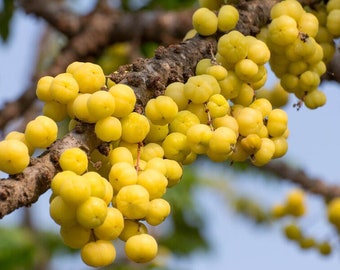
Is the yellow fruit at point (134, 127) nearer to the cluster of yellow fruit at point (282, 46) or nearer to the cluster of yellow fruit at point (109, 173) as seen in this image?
the cluster of yellow fruit at point (109, 173)

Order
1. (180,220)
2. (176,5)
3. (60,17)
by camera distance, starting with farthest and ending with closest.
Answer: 1. (180,220)
2. (176,5)
3. (60,17)

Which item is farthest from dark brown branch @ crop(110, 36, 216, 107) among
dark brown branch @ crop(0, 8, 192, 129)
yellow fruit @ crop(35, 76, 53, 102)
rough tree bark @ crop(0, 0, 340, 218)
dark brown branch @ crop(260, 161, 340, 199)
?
dark brown branch @ crop(260, 161, 340, 199)

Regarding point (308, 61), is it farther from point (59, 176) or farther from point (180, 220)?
point (180, 220)

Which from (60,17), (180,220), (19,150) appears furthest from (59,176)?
(180,220)

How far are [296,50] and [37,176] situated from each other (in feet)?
1.92

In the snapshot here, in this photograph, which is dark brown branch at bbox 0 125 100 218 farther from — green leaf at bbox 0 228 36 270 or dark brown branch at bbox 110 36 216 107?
green leaf at bbox 0 228 36 270

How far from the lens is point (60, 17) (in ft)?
7.92

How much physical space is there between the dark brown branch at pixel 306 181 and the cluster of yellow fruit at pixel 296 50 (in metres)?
1.16

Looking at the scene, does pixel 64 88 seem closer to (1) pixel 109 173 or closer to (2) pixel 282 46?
(1) pixel 109 173

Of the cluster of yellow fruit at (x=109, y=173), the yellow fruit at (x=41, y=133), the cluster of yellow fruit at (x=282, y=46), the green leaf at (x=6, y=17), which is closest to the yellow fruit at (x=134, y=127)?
the cluster of yellow fruit at (x=109, y=173)

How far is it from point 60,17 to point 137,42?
1.03 feet

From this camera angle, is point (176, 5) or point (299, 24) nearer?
point (299, 24)

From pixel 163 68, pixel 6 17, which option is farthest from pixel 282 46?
pixel 6 17

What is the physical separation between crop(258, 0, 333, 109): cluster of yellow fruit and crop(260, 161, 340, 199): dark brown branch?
45.7 inches
